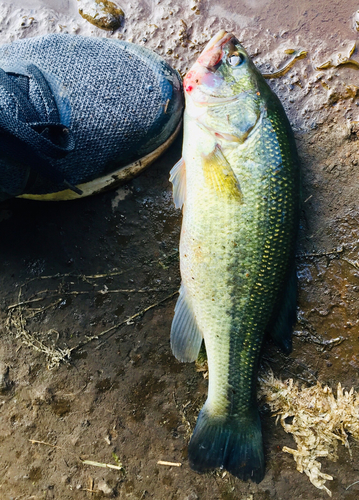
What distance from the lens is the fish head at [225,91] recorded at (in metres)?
1.93

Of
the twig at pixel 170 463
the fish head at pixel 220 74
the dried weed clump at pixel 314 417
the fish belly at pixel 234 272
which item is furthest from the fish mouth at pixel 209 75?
the twig at pixel 170 463

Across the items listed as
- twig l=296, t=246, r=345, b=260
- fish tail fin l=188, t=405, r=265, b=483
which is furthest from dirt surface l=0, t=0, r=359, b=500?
fish tail fin l=188, t=405, r=265, b=483

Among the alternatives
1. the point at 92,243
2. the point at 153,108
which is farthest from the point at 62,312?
the point at 153,108

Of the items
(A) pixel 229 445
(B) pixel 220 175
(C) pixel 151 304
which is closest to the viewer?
(B) pixel 220 175

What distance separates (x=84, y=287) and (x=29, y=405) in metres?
0.85

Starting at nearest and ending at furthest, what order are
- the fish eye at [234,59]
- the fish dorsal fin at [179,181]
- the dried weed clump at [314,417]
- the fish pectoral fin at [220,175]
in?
1. the fish pectoral fin at [220,175]
2. the fish eye at [234,59]
3. the fish dorsal fin at [179,181]
4. the dried weed clump at [314,417]

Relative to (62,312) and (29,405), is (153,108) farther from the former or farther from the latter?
(29,405)

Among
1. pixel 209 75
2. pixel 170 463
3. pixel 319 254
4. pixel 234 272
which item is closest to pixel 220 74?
pixel 209 75

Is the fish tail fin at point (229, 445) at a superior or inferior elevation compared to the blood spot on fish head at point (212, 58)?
inferior

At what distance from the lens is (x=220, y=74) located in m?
1.98

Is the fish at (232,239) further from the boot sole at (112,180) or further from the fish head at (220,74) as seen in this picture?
the boot sole at (112,180)

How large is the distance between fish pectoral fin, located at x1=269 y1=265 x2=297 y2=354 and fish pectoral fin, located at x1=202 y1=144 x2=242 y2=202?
2.08ft

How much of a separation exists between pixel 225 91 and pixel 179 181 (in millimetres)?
554

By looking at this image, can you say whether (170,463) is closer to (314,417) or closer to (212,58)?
(314,417)
